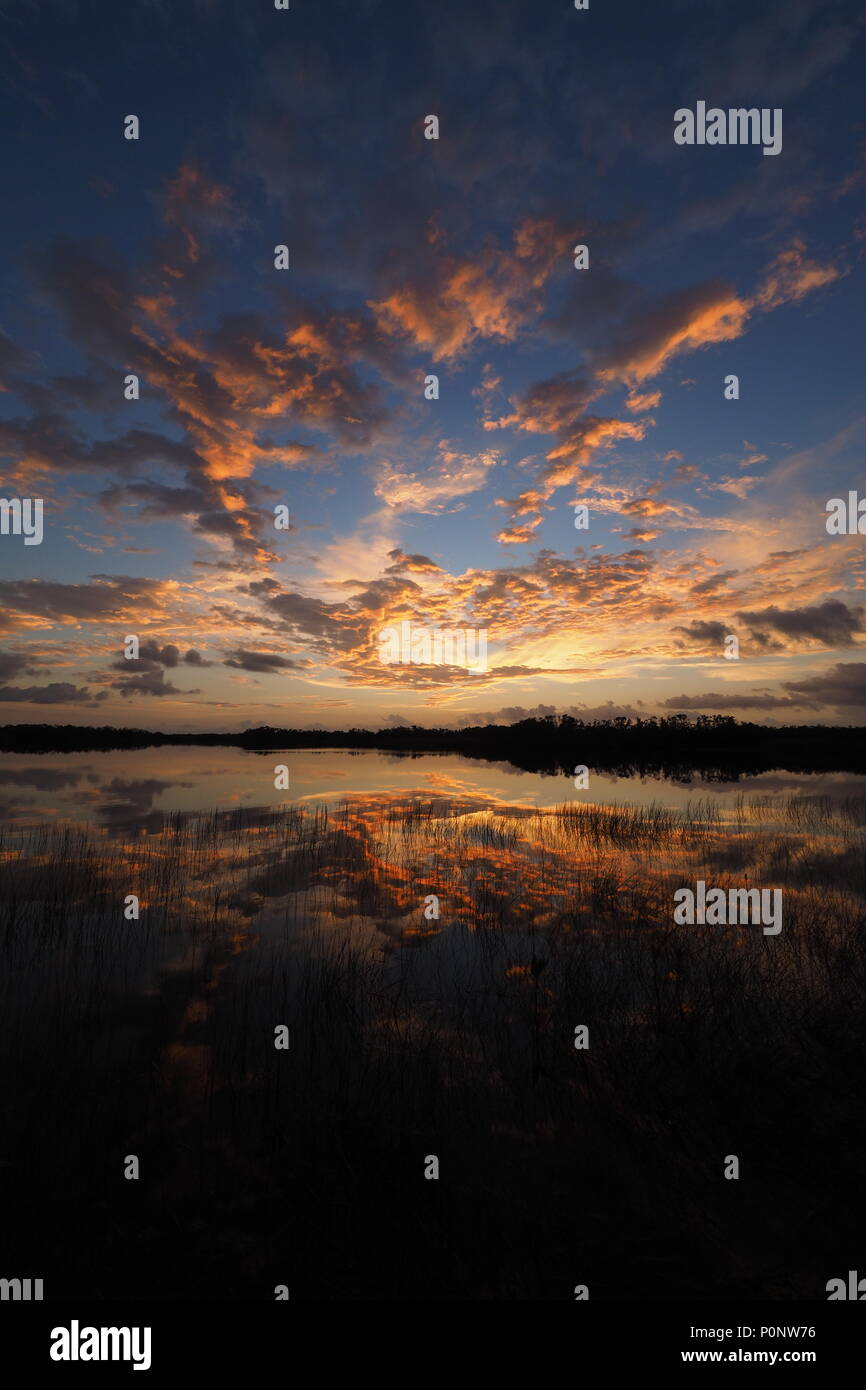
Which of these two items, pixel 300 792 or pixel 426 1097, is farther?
pixel 300 792

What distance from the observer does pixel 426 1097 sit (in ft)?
21.5

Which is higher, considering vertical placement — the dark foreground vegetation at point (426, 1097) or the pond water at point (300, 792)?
the dark foreground vegetation at point (426, 1097)

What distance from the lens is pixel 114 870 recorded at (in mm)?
17094

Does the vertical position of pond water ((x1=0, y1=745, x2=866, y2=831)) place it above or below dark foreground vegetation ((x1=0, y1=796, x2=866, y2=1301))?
below

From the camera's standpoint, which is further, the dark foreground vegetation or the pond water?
the pond water

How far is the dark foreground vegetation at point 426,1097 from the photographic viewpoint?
14.8 ft

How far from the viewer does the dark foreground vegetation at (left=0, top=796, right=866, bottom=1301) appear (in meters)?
4.51

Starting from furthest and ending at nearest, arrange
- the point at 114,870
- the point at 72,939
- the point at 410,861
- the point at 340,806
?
the point at 340,806, the point at 410,861, the point at 114,870, the point at 72,939

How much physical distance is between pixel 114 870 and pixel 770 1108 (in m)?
17.3

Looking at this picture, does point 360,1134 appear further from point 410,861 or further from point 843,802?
point 843,802

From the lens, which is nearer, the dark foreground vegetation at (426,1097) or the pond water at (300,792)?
the dark foreground vegetation at (426,1097)

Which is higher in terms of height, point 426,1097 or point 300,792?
point 426,1097
